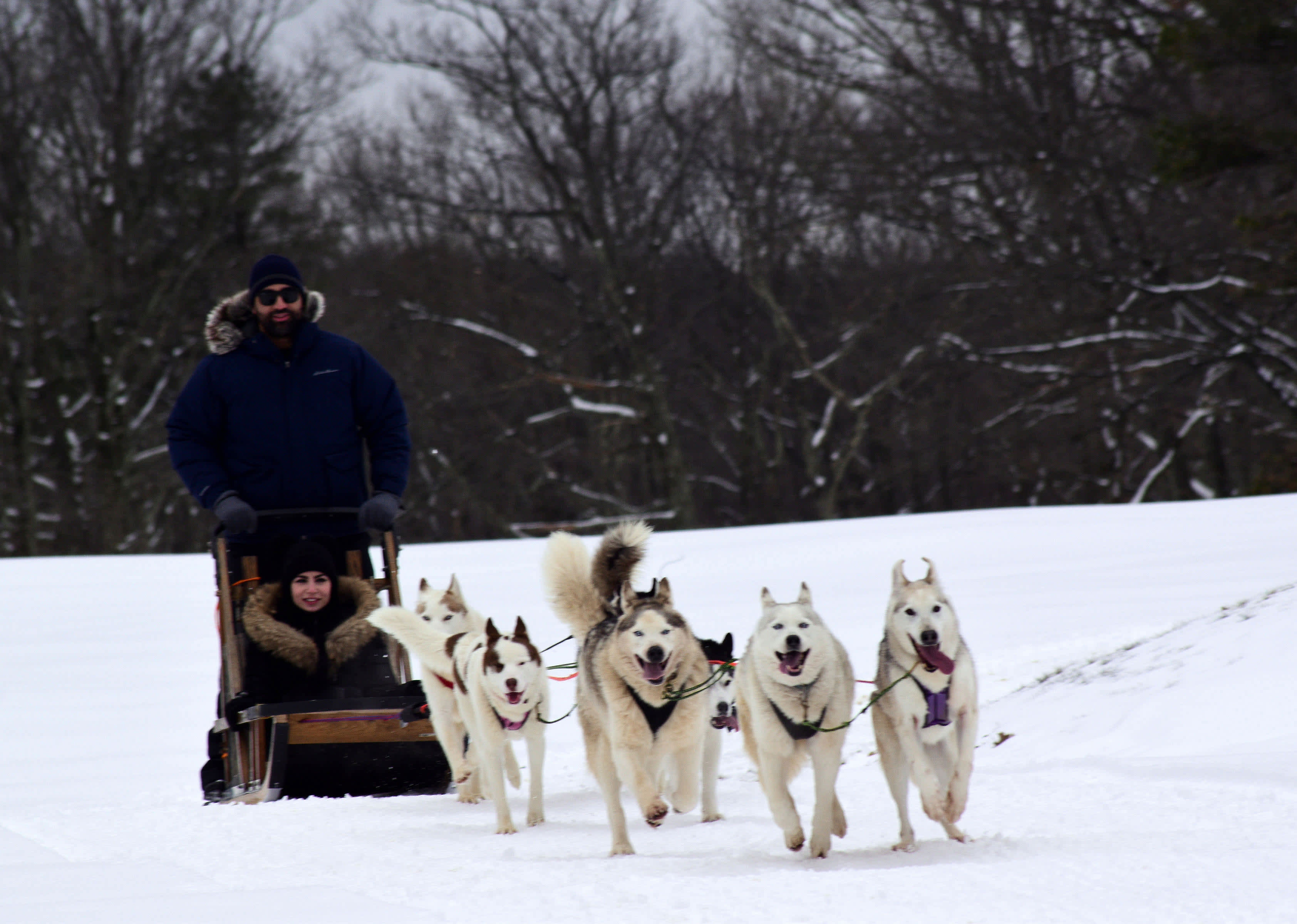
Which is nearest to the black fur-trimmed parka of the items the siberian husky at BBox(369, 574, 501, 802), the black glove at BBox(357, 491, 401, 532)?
→ the siberian husky at BBox(369, 574, 501, 802)

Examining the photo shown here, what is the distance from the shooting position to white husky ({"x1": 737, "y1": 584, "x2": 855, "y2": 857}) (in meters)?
4.18

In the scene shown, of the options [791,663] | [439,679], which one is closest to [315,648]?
[439,679]

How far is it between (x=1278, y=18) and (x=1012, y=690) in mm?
11647

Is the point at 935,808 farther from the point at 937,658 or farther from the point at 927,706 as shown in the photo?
the point at 937,658

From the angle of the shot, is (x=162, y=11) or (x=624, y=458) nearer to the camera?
(x=162, y=11)

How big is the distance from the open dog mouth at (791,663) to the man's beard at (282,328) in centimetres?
304

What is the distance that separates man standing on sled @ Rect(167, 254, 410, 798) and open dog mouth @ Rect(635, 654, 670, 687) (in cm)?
174

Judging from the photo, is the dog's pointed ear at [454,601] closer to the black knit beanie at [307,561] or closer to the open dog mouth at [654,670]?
the black knit beanie at [307,561]

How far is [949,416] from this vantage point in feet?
78.6

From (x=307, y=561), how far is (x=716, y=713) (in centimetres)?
189

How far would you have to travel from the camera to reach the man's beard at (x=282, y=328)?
619 cm

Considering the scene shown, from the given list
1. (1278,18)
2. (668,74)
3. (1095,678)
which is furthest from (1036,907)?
(668,74)

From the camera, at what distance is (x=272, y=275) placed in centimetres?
618

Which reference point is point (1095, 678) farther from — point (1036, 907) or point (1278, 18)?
point (1278, 18)
